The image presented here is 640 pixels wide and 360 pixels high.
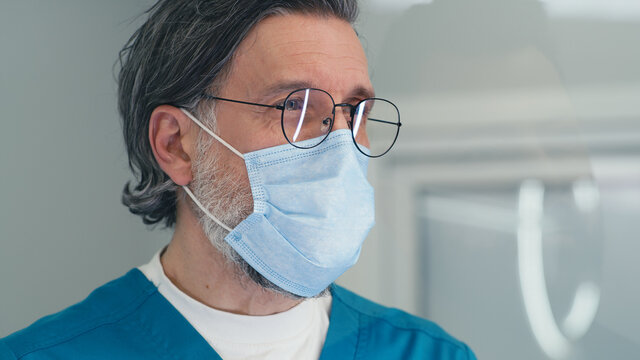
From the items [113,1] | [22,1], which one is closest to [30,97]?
[22,1]

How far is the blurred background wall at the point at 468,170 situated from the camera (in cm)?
147

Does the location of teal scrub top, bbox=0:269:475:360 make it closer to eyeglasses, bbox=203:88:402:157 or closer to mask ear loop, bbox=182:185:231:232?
mask ear loop, bbox=182:185:231:232

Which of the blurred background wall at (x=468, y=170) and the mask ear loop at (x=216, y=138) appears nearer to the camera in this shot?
the mask ear loop at (x=216, y=138)

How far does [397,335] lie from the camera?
1.42 m

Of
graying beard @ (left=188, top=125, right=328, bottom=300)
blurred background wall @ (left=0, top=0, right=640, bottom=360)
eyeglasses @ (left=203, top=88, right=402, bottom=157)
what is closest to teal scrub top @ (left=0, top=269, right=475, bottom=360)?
graying beard @ (left=188, top=125, right=328, bottom=300)

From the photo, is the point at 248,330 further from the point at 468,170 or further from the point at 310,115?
the point at 468,170

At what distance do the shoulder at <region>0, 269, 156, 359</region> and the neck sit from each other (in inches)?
3.0

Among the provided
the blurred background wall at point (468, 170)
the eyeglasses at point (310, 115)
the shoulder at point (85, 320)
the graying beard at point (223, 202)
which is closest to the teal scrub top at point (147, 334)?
the shoulder at point (85, 320)

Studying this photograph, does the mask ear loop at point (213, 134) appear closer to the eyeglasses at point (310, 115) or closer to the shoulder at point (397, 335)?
the eyeglasses at point (310, 115)

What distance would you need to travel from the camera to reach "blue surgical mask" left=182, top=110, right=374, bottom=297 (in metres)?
1.17

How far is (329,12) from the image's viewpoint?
1304mm

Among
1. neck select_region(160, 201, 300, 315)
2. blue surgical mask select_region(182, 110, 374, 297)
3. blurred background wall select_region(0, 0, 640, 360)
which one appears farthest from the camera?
blurred background wall select_region(0, 0, 640, 360)

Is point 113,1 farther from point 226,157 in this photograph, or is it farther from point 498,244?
point 498,244

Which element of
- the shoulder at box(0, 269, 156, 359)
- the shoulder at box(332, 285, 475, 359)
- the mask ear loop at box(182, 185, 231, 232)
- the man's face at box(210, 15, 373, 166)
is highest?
the man's face at box(210, 15, 373, 166)
